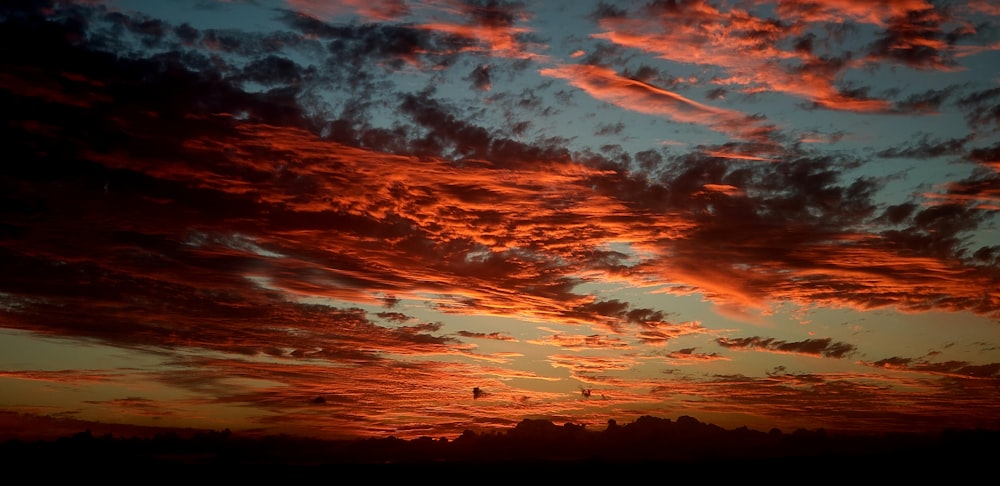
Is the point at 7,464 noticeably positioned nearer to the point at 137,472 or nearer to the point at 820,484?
the point at 137,472

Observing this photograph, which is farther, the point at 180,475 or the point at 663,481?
the point at 663,481

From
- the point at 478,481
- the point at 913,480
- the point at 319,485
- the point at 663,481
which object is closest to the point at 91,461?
the point at 319,485

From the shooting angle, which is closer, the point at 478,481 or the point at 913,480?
the point at 913,480

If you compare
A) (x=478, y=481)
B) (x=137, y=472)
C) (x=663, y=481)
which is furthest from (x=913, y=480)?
(x=137, y=472)

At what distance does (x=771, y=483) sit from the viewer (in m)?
186

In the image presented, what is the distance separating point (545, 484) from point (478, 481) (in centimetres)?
1804

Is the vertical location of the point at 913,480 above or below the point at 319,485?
above

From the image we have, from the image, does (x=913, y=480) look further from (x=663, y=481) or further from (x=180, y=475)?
(x=180, y=475)

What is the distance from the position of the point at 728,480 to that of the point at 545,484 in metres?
49.3

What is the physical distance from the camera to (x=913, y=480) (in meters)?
180

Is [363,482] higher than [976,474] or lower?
lower

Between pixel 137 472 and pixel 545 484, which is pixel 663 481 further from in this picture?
pixel 137 472

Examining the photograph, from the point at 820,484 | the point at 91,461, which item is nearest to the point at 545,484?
the point at 820,484

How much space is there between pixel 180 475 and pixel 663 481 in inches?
4907
